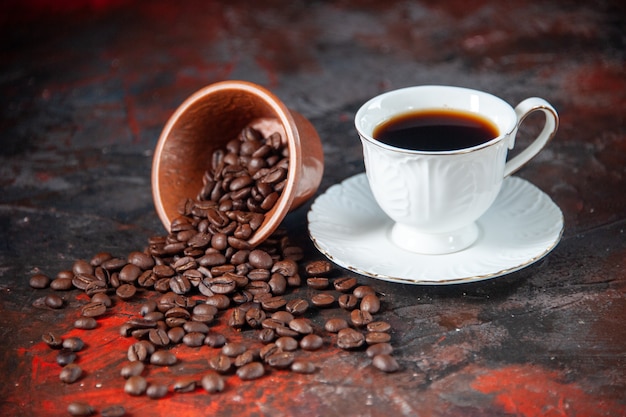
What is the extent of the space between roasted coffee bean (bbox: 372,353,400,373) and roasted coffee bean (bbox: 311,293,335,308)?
21 centimetres

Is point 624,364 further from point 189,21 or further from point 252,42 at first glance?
point 189,21

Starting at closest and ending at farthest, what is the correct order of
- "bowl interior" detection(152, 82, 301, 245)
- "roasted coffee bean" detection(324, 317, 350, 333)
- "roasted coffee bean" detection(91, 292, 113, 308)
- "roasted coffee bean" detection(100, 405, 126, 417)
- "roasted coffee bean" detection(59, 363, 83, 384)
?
"roasted coffee bean" detection(100, 405, 126, 417)
"roasted coffee bean" detection(59, 363, 83, 384)
"roasted coffee bean" detection(324, 317, 350, 333)
"roasted coffee bean" detection(91, 292, 113, 308)
"bowl interior" detection(152, 82, 301, 245)

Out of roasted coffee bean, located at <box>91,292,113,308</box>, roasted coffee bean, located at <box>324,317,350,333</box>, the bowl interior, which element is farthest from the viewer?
the bowl interior

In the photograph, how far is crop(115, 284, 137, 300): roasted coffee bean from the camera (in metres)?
1.67

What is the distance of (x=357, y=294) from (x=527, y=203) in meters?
0.49

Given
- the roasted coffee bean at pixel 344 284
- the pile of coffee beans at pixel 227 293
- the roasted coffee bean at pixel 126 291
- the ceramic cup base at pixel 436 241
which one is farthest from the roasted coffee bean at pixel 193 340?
the ceramic cup base at pixel 436 241

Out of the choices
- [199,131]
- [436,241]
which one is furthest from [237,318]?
[199,131]

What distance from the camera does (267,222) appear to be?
1.72 m

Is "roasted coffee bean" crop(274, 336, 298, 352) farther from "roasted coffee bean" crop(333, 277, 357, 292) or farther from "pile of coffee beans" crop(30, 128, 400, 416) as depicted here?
"roasted coffee bean" crop(333, 277, 357, 292)

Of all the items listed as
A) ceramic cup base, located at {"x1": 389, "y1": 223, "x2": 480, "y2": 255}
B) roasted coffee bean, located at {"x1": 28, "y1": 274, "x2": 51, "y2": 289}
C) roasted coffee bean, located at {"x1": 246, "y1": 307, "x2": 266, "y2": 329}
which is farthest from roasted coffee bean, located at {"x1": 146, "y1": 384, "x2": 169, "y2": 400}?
ceramic cup base, located at {"x1": 389, "y1": 223, "x2": 480, "y2": 255}

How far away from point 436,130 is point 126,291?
745 millimetres

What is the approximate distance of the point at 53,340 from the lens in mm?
1532

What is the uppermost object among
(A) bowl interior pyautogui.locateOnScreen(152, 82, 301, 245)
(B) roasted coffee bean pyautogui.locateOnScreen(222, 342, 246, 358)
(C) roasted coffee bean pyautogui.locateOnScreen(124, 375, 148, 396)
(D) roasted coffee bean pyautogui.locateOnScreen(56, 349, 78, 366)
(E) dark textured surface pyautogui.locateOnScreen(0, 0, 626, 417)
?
(A) bowl interior pyautogui.locateOnScreen(152, 82, 301, 245)

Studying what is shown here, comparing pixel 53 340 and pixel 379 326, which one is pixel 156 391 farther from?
pixel 379 326
